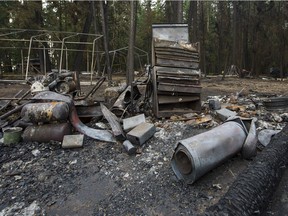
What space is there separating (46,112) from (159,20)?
25.8 meters

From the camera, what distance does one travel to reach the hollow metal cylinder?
298 centimetres

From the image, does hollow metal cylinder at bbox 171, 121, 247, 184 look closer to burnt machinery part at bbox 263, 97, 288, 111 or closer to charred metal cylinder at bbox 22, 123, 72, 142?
charred metal cylinder at bbox 22, 123, 72, 142

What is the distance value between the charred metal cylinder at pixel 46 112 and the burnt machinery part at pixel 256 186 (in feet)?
9.66

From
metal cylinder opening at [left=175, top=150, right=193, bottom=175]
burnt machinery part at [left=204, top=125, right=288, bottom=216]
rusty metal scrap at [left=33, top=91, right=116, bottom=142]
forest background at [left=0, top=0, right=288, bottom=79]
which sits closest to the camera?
burnt machinery part at [left=204, top=125, right=288, bottom=216]

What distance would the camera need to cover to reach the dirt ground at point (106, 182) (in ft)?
9.20

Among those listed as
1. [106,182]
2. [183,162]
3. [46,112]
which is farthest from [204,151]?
[46,112]

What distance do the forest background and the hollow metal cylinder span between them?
13294 millimetres

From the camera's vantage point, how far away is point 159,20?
27.9 metres

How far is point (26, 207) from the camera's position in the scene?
284 cm

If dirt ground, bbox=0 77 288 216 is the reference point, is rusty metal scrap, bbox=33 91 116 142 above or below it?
above

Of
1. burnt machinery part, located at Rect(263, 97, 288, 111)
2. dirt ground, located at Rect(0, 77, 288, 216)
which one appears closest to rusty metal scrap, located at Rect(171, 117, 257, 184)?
dirt ground, located at Rect(0, 77, 288, 216)

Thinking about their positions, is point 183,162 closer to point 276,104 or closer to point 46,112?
point 46,112

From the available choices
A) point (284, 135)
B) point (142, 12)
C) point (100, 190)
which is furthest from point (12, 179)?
point (142, 12)

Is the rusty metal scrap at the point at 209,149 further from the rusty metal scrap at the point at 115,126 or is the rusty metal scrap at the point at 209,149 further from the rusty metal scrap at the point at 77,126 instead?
the rusty metal scrap at the point at 77,126
